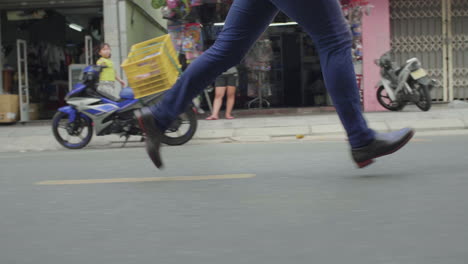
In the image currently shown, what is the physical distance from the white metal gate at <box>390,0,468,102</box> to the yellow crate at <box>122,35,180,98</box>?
6331 millimetres

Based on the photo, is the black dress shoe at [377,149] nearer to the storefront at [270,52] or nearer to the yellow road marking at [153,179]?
the yellow road marking at [153,179]

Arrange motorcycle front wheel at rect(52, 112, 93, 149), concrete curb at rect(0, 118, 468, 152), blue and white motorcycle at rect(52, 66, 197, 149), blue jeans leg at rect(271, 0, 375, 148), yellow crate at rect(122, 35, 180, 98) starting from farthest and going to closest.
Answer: concrete curb at rect(0, 118, 468, 152) → motorcycle front wheel at rect(52, 112, 93, 149) → blue and white motorcycle at rect(52, 66, 197, 149) → yellow crate at rect(122, 35, 180, 98) → blue jeans leg at rect(271, 0, 375, 148)

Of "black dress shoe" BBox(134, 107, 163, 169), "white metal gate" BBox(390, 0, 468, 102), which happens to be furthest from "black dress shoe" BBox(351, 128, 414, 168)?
"white metal gate" BBox(390, 0, 468, 102)

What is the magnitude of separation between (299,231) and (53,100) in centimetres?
1364

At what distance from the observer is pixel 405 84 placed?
952cm

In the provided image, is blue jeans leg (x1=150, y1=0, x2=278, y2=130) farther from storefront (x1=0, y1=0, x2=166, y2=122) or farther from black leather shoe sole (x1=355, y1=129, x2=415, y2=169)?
storefront (x1=0, y1=0, x2=166, y2=122)

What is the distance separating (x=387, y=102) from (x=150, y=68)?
5.77m

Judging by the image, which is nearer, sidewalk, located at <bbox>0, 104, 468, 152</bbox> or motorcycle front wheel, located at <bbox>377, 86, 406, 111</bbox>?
sidewalk, located at <bbox>0, 104, 468, 152</bbox>

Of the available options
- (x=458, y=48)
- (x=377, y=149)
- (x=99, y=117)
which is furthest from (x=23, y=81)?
(x=377, y=149)

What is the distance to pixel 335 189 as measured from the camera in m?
2.65

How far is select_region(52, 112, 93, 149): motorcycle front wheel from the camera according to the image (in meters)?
7.21

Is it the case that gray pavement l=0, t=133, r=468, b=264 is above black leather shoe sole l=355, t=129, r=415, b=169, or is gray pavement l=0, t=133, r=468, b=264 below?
below

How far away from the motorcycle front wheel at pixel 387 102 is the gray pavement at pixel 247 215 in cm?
651

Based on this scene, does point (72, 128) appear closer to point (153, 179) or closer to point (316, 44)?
point (153, 179)
